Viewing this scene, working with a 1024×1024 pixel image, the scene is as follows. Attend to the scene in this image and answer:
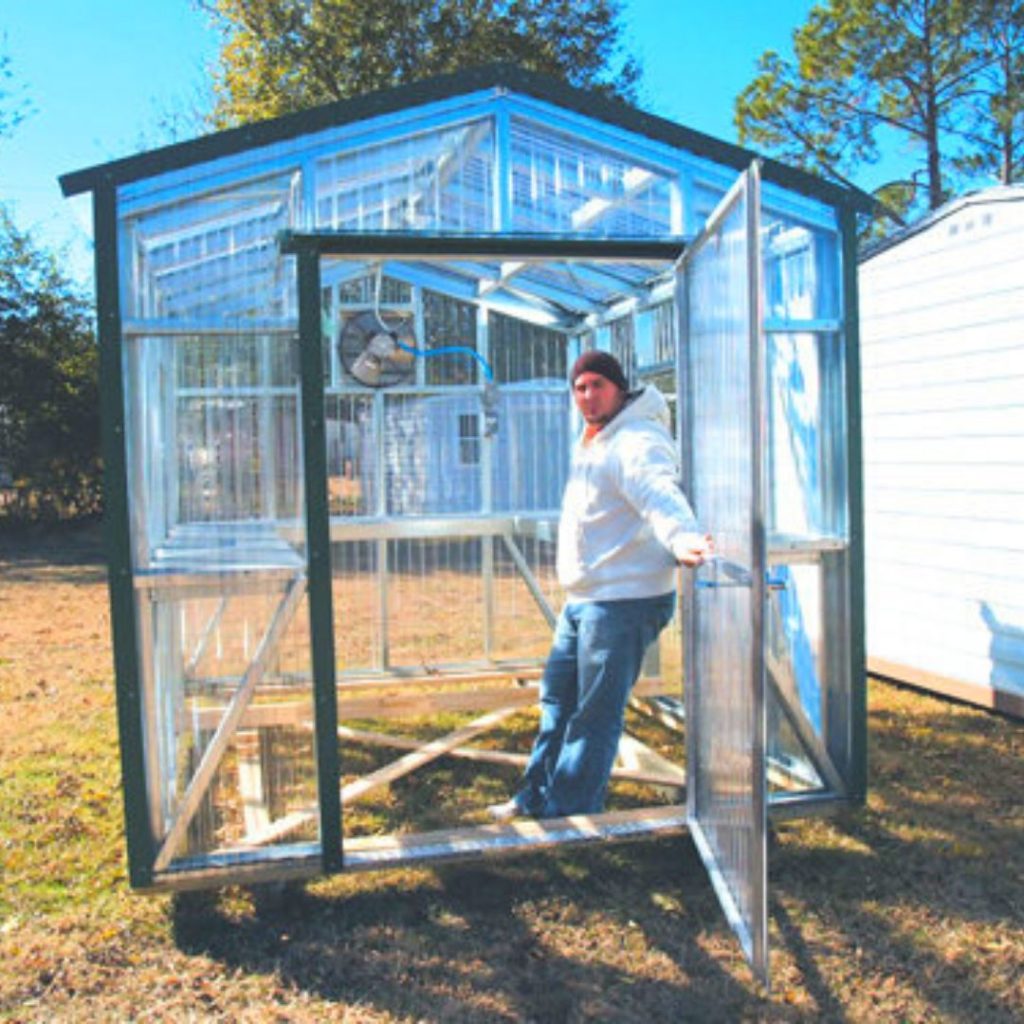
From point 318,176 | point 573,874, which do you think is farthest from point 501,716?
point 318,176

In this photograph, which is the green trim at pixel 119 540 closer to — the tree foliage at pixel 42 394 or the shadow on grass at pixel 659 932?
the shadow on grass at pixel 659 932

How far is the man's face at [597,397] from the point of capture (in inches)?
132

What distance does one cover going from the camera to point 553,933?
3193 millimetres

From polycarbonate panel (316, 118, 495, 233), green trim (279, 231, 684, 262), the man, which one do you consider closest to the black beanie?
the man

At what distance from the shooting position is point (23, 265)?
15.5 meters

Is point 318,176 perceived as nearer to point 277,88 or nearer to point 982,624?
point 982,624

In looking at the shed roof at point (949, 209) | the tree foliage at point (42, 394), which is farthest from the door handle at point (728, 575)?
the tree foliage at point (42, 394)

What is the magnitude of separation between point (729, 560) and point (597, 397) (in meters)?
0.72

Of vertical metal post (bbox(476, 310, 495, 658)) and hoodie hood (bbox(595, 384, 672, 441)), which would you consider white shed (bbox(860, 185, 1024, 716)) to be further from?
hoodie hood (bbox(595, 384, 672, 441))

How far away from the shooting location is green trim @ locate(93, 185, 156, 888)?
3.07m

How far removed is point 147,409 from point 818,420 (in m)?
2.34

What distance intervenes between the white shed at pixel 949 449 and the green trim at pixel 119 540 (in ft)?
14.0

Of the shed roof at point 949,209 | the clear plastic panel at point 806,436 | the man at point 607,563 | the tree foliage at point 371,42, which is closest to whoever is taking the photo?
the man at point 607,563

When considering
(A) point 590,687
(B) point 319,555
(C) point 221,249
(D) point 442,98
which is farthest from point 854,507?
(C) point 221,249
